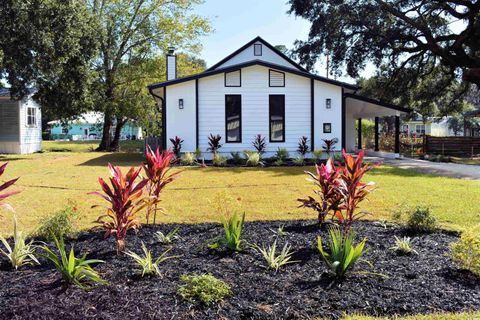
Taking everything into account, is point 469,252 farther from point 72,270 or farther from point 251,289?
point 72,270

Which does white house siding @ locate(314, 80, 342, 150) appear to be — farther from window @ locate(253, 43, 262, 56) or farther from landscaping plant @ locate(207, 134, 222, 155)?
window @ locate(253, 43, 262, 56)

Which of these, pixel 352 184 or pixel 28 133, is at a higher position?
pixel 28 133

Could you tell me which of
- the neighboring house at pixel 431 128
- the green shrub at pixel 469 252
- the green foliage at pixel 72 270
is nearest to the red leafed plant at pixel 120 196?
the green foliage at pixel 72 270

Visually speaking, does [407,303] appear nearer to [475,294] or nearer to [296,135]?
[475,294]

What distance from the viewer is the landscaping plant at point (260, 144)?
1734 centimetres

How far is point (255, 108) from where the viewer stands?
17.6 metres

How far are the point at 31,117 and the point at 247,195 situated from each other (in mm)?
22350

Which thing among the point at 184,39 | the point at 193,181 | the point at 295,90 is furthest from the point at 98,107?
the point at 193,181

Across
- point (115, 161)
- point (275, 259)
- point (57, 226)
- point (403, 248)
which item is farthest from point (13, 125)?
point (403, 248)

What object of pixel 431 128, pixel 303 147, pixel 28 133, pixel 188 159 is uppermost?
pixel 431 128

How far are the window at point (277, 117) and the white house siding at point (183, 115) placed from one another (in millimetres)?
3258

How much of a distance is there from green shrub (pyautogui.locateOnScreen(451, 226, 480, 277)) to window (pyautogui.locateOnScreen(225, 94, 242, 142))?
1387 cm

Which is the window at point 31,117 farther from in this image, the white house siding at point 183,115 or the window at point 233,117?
the window at point 233,117

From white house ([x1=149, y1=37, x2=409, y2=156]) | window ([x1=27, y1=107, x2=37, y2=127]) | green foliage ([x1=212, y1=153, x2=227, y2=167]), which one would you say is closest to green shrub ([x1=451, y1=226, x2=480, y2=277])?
green foliage ([x1=212, y1=153, x2=227, y2=167])
